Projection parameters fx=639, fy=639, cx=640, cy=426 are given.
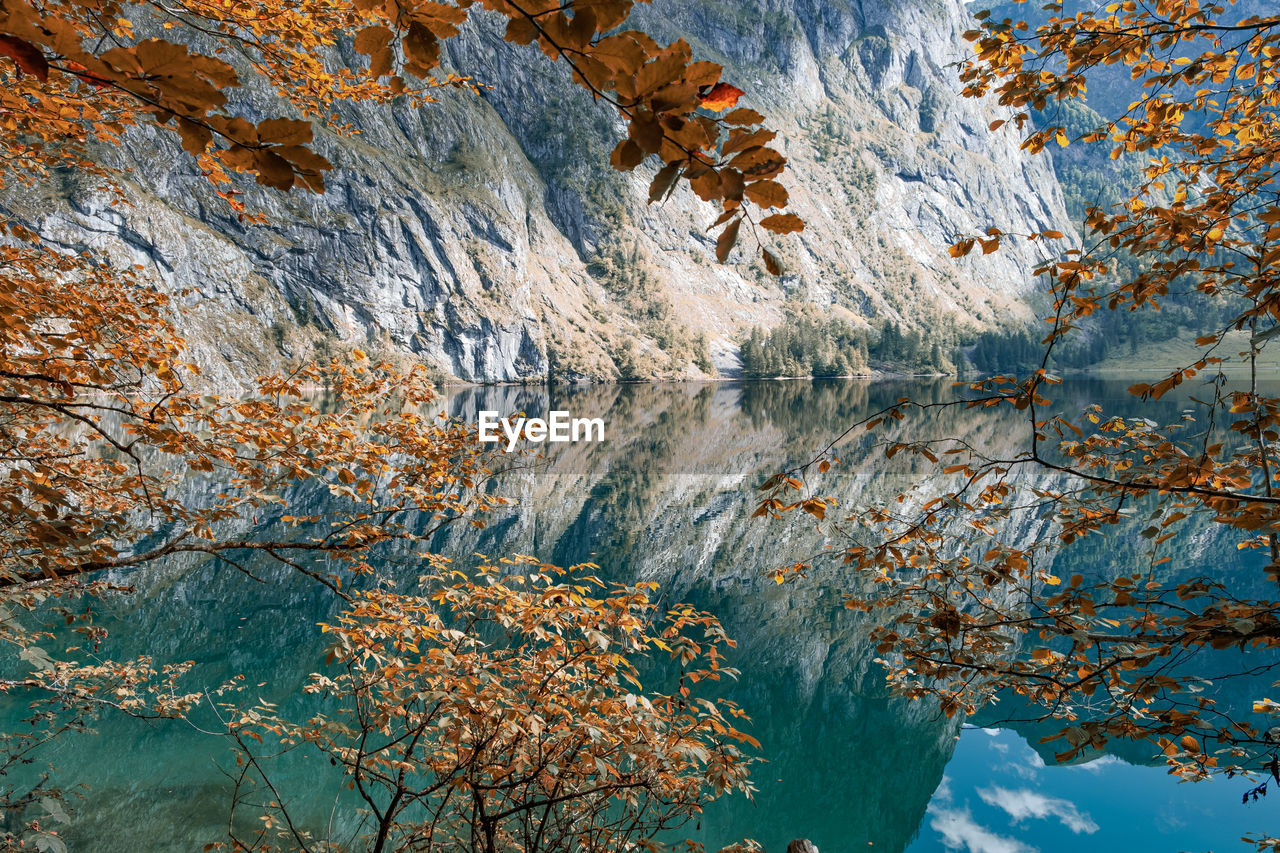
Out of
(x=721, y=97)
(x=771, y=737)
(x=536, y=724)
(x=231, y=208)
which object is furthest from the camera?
(x=771, y=737)

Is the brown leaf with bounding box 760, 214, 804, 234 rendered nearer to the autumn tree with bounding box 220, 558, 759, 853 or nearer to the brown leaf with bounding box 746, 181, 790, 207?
the brown leaf with bounding box 746, 181, 790, 207

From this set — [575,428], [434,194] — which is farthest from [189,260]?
[575,428]

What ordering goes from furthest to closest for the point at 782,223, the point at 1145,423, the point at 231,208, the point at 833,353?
the point at 833,353
the point at 231,208
the point at 1145,423
the point at 782,223

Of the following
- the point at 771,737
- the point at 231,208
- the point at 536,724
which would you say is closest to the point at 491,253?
the point at 771,737

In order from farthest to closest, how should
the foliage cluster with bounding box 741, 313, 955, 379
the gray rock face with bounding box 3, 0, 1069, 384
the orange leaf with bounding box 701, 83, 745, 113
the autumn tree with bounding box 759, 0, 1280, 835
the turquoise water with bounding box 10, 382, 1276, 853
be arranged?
the foliage cluster with bounding box 741, 313, 955, 379, the gray rock face with bounding box 3, 0, 1069, 384, the turquoise water with bounding box 10, 382, 1276, 853, the autumn tree with bounding box 759, 0, 1280, 835, the orange leaf with bounding box 701, 83, 745, 113

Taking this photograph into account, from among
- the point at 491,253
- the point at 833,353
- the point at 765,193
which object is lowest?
the point at 765,193

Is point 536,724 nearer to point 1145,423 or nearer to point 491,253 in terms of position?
point 1145,423

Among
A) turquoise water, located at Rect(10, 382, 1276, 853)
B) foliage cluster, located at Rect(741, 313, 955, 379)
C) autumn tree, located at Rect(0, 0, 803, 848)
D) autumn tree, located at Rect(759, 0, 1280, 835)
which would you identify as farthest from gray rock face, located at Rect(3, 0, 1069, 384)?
autumn tree, located at Rect(759, 0, 1280, 835)
